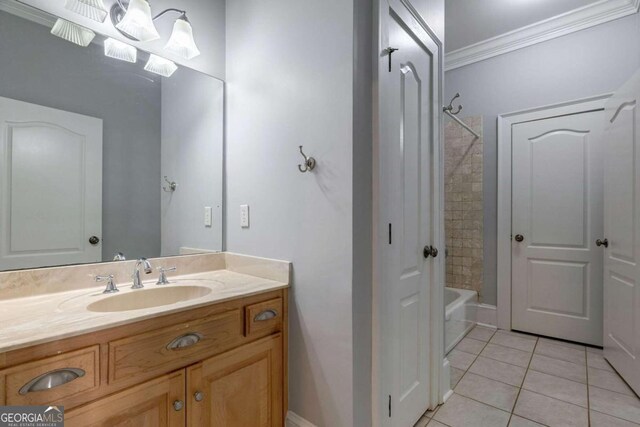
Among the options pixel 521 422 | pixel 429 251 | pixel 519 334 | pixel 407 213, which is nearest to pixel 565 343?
pixel 519 334

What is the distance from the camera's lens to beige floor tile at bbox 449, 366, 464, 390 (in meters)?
1.96

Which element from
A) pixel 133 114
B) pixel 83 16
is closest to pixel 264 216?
pixel 133 114

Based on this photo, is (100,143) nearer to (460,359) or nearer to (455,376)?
(455,376)

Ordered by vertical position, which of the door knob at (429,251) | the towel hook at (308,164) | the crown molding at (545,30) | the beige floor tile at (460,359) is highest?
the crown molding at (545,30)

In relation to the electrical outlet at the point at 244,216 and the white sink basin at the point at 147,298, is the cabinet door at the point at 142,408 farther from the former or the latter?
the electrical outlet at the point at 244,216

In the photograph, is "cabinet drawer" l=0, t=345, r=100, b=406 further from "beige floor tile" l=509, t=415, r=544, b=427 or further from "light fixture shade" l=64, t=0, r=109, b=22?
"beige floor tile" l=509, t=415, r=544, b=427

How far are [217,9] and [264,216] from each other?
4.45 feet

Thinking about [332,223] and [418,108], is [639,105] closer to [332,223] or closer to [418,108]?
[418,108]

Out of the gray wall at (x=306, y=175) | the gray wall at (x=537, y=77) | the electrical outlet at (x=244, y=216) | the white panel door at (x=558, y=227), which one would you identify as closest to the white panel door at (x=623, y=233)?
the white panel door at (x=558, y=227)

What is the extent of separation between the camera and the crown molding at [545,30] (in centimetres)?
236

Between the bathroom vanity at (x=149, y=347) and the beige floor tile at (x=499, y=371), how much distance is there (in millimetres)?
1539

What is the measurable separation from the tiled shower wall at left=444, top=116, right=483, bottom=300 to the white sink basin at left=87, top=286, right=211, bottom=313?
272 cm

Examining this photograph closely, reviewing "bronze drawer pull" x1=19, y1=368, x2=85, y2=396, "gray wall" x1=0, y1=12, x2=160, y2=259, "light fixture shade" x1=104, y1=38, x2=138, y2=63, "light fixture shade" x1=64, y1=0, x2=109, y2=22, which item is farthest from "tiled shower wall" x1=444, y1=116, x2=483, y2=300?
"bronze drawer pull" x1=19, y1=368, x2=85, y2=396

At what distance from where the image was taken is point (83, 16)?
1.35m
